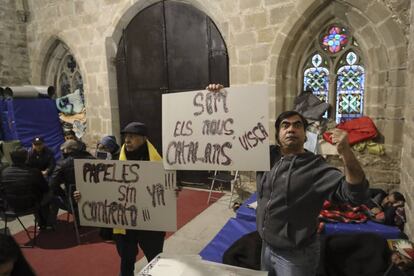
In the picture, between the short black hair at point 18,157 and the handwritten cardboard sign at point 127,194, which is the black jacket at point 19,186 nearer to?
the short black hair at point 18,157

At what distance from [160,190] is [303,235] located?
0.90 meters

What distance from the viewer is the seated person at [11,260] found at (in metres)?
1.25

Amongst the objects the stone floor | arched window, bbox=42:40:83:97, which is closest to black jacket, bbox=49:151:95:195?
the stone floor

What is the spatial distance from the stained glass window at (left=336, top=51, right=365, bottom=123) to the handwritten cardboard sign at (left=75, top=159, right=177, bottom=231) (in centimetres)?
338

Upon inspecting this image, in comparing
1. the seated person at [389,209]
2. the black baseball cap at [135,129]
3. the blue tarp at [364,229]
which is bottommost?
the blue tarp at [364,229]

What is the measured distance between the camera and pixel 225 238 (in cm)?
304

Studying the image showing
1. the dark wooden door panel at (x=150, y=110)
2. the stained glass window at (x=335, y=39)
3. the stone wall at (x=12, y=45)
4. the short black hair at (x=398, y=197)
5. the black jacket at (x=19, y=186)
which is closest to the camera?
the short black hair at (x=398, y=197)

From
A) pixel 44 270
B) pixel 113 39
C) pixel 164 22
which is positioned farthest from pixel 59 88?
pixel 44 270

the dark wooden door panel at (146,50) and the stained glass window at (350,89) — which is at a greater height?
the dark wooden door panel at (146,50)

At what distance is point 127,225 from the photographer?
75.7 inches

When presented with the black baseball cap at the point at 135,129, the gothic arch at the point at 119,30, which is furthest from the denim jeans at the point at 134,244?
→ the gothic arch at the point at 119,30

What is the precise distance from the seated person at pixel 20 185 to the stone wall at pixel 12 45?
14.1 feet

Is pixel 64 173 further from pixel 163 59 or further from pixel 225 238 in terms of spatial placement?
pixel 163 59

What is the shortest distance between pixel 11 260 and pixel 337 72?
440cm
